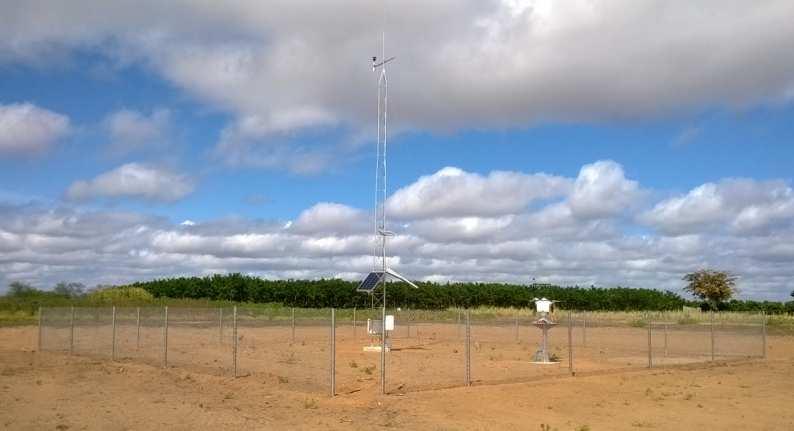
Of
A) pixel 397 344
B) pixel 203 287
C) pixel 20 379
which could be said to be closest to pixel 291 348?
pixel 397 344

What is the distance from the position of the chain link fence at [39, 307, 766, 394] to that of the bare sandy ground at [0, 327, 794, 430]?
1.68 feet

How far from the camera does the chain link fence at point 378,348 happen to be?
2311 cm

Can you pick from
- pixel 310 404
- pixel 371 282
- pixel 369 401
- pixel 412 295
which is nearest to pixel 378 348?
pixel 371 282

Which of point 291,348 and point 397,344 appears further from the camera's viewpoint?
point 397,344

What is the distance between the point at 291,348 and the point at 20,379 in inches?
540

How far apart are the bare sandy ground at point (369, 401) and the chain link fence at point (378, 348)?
512 millimetres

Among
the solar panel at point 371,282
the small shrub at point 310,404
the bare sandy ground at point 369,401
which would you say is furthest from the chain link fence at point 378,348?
the solar panel at point 371,282

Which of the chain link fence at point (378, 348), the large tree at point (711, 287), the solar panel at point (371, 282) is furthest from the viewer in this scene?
the large tree at point (711, 287)

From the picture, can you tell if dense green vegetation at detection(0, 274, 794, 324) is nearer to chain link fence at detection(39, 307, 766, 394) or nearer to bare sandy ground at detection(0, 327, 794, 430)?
chain link fence at detection(39, 307, 766, 394)

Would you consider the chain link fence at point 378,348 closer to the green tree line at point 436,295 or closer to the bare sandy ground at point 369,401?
the bare sandy ground at point 369,401

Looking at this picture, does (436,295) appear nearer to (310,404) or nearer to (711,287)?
(711,287)

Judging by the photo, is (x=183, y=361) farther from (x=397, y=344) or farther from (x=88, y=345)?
(x=397, y=344)

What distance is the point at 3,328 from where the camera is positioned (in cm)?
4588

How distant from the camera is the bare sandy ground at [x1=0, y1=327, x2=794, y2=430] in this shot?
1564cm
